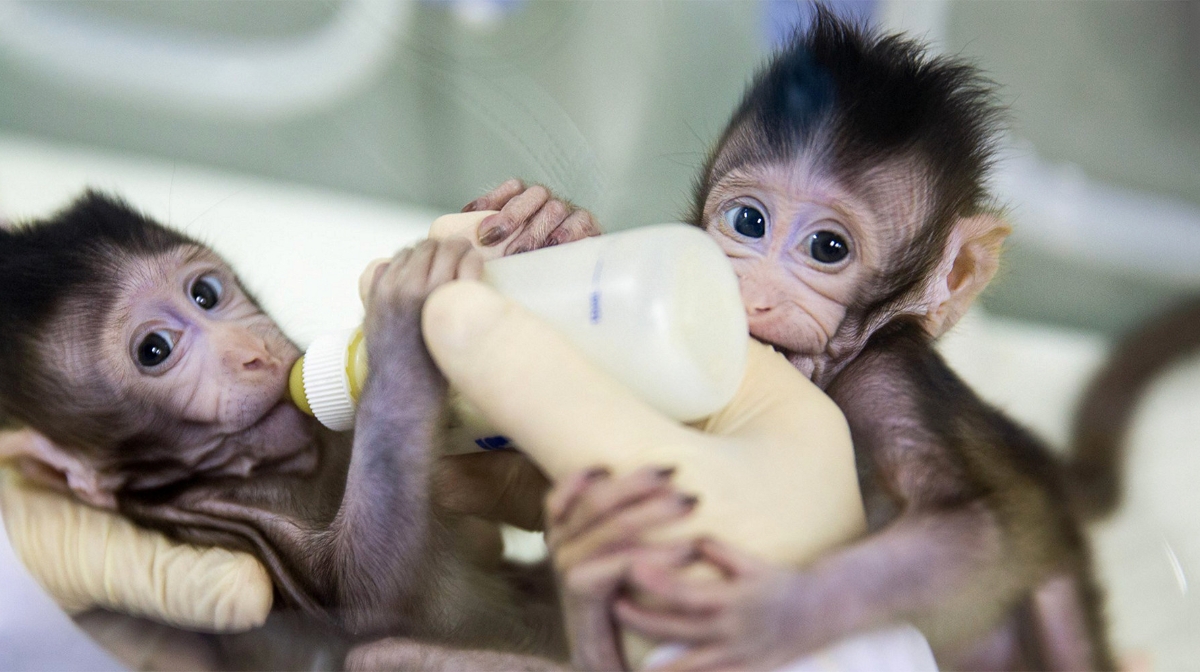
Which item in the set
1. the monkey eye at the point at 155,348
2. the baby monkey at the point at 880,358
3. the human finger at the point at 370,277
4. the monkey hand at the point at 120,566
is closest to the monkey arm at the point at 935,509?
the baby monkey at the point at 880,358

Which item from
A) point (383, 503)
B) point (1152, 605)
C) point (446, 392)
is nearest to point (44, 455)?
point (383, 503)

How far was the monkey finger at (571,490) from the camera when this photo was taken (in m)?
0.63

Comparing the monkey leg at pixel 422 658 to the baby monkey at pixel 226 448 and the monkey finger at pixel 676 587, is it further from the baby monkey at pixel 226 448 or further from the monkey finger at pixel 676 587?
the monkey finger at pixel 676 587

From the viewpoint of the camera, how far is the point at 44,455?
963 millimetres

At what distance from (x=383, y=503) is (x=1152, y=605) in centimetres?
82

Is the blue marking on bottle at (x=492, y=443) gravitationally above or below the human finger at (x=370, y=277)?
below

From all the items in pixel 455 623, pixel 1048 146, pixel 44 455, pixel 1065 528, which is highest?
pixel 1048 146

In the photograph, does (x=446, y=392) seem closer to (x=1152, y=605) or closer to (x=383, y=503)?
(x=383, y=503)

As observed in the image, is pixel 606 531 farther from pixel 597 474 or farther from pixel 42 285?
pixel 42 285

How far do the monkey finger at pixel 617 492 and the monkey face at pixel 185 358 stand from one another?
533 mm

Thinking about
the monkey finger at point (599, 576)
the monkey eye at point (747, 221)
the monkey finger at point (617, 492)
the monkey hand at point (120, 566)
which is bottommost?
the monkey hand at point (120, 566)

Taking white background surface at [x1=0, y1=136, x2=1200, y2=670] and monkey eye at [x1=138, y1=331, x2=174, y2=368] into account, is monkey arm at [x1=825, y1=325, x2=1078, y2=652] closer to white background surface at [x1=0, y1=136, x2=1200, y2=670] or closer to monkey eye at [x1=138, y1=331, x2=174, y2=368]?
white background surface at [x1=0, y1=136, x2=1200, y2=670]

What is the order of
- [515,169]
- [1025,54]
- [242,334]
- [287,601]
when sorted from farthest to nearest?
[515,169] → [1025,54] → [242,334] → [287,601]

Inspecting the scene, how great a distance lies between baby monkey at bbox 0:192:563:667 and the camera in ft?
3.03
